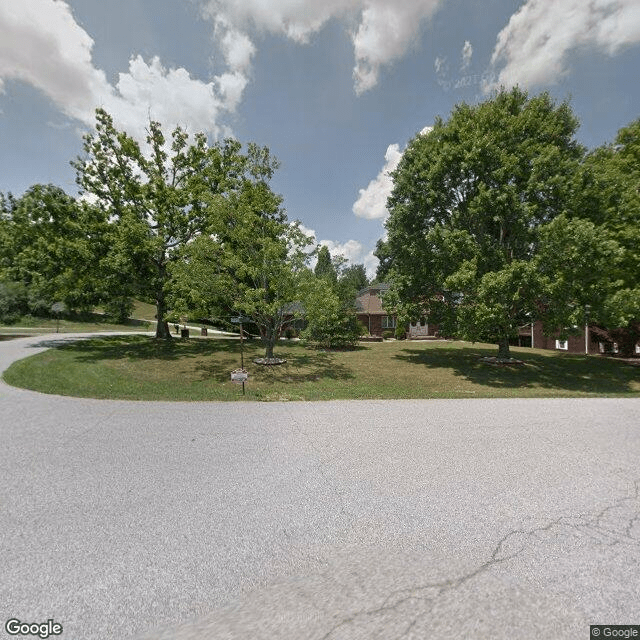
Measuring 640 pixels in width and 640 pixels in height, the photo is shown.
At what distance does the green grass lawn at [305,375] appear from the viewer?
377 inches

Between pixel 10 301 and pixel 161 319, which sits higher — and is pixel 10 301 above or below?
above

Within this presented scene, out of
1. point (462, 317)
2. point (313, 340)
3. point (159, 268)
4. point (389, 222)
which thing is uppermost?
point (389, 222)

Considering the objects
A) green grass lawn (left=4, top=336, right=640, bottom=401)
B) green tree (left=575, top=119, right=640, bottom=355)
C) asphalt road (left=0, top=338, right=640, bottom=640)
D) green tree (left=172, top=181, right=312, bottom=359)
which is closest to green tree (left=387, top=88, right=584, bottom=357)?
green tree (left=575, top=119, right=640, bottom=355)

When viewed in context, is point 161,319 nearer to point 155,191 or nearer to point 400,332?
point 155,191

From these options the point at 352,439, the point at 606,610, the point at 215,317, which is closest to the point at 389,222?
the point at 215,317

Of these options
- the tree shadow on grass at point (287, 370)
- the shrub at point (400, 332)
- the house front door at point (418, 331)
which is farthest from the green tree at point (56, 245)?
the house front door at point (418, 331)

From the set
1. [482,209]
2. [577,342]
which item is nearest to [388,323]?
[577,342]

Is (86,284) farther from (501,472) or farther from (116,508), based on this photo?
(501,472)

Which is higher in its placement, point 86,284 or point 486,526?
point 86,284

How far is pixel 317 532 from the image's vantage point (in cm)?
323

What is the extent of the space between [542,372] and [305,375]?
11.2 m

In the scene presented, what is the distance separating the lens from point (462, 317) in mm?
12789

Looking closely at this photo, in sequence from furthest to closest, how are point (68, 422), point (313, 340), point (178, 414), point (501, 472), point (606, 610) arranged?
point (313, 340) < point (178, 414) < point (68, 422) < point (501, 472) < point (606, 610)

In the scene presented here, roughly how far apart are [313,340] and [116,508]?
62.7 ft
